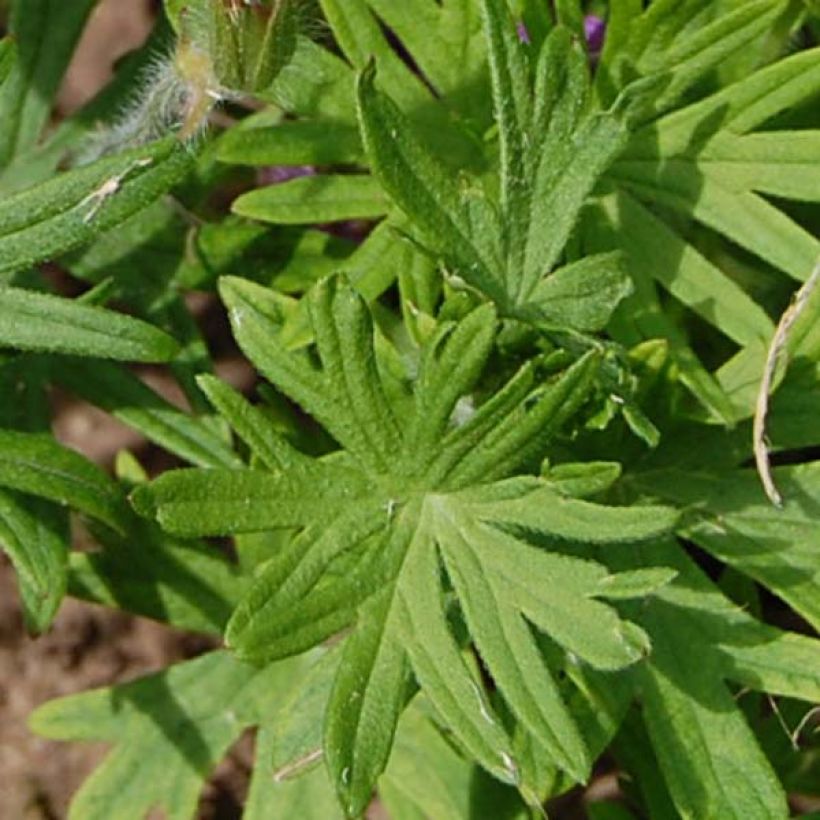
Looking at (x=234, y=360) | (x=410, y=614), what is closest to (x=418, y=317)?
(x=410, y=614)

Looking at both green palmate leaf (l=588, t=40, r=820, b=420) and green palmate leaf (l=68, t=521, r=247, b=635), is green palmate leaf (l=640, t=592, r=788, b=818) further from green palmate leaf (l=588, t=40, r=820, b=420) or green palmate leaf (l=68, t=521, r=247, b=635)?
green palmate leaf (l=68, t=521, r=247, b=635)

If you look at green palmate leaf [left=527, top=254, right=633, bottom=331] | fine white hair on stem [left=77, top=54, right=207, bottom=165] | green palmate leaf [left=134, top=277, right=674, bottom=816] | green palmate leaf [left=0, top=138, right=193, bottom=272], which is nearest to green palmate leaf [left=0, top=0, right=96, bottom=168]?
fine white hair on stem [left=77, top=54, right=207, bottom=165]

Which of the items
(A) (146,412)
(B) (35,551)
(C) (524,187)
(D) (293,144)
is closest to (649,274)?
(C) (524,187)

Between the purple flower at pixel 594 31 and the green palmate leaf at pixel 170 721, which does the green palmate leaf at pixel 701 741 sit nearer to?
the green palmate leaf at pixel 170 721

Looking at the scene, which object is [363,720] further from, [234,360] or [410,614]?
[234,360]

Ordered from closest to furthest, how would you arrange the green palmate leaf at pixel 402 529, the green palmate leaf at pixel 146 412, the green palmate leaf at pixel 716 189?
1. the green palmate leaf at pixel 402 529
2. the green palmate leaf at pixel 716 189
3. the green palmate leaf at pixel 146 412

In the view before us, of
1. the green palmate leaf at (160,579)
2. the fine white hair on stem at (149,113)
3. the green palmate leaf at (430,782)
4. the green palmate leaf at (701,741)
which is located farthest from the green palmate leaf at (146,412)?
the green palmate leaf at (701,741)
